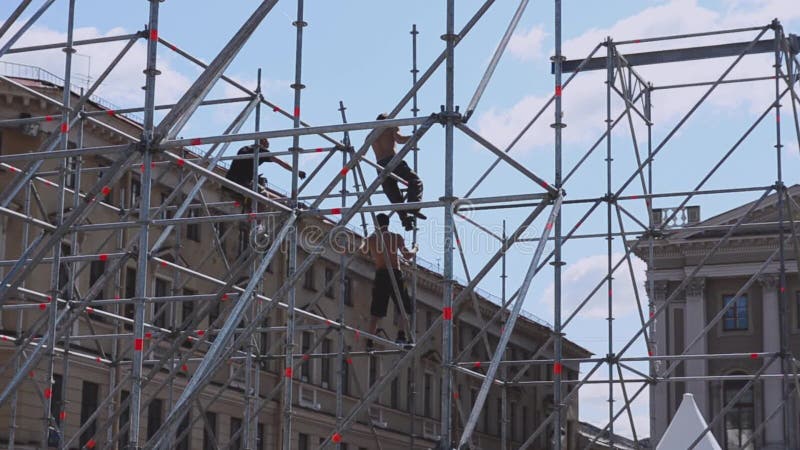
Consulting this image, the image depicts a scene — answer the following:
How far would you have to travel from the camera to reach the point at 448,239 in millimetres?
11953

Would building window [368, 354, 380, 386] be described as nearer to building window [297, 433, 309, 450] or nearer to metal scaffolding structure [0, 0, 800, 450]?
building window [297, 433, 309, 450]

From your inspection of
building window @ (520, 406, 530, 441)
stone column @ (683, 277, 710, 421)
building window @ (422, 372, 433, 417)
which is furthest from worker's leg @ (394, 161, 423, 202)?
building window @ (520, 406, 530, 441)

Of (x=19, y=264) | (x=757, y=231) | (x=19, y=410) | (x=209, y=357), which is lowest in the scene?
(x=209, y=357)

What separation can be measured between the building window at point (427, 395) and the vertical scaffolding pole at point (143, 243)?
132 ft

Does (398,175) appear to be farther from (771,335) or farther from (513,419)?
(513,419)

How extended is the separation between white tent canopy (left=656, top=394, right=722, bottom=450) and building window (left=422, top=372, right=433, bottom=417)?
2750cm

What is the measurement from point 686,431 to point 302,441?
846 inches

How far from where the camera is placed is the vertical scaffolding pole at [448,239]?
1180cm

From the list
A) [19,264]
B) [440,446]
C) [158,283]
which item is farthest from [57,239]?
[158,283]

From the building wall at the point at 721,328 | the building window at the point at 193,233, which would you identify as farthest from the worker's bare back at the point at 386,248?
the building wall at the point at 721,328

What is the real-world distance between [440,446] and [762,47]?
1137 centimetres

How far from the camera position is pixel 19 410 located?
32250 mm

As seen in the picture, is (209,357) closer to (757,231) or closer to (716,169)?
(716,169)

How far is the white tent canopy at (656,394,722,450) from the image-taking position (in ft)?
80.7
